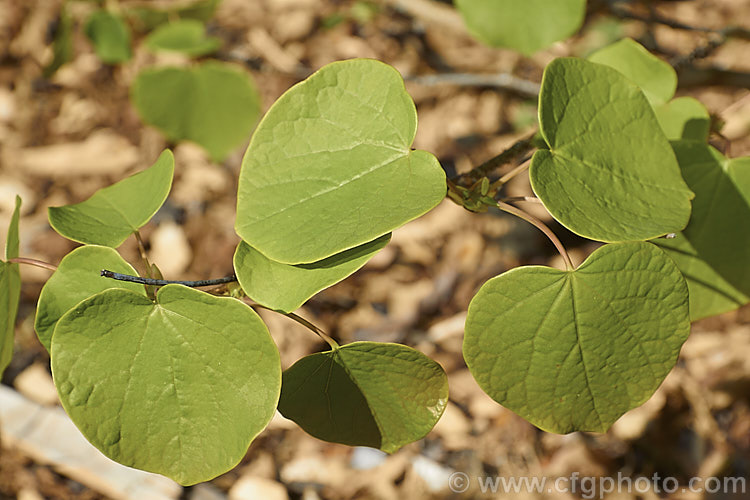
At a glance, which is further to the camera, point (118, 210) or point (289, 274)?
point (118, 210)

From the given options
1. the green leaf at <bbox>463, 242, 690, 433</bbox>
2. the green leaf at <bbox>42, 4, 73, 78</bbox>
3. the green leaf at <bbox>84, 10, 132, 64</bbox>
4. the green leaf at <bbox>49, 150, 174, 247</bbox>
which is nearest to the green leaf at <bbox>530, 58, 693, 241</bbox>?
the green leaf at <bbox>463, 242, 690, 433</bbox>

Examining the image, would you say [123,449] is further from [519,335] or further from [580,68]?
[580,68]

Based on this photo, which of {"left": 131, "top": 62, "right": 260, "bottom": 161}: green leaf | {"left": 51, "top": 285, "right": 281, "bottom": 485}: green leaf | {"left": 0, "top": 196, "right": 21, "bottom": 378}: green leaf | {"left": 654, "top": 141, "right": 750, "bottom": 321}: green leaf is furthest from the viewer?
{"left": 131, "top": 62, "right": 260, "bottom": 161}: green leaf

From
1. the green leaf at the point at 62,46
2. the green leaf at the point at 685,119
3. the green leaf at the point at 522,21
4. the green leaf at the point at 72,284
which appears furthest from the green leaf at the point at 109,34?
the green leaf at the point at 685,119

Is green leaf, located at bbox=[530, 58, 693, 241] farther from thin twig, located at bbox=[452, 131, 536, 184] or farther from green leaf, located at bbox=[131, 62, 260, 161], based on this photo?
green leaf, located at bbox=[131, 62, 260, 161]

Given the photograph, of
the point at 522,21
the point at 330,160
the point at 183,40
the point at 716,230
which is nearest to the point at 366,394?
the point at 330,160

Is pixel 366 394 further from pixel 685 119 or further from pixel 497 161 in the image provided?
pixel 685 119
